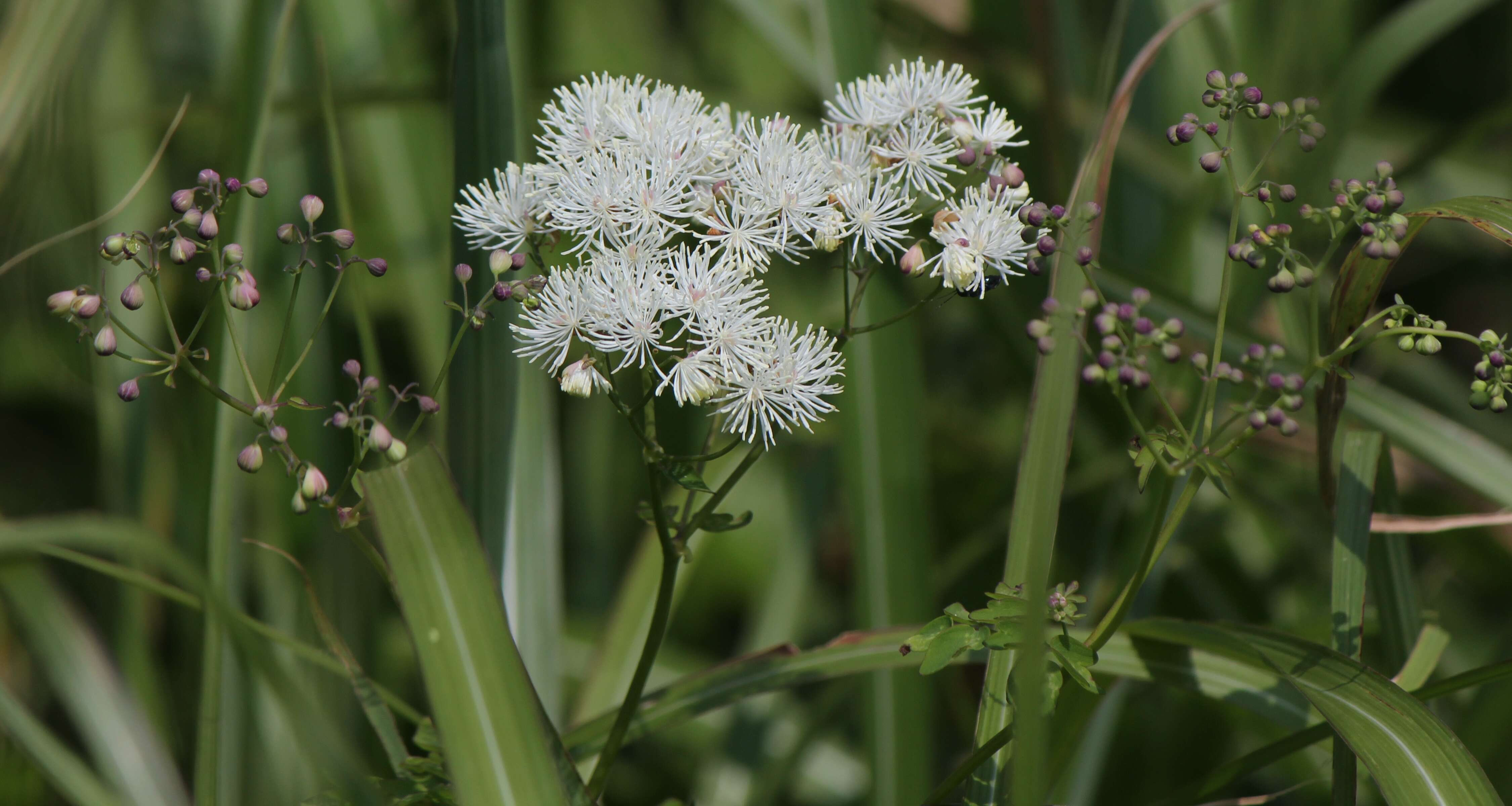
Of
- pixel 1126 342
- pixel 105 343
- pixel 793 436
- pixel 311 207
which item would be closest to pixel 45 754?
pixel 105 343

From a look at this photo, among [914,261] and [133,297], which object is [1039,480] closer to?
[914,261]

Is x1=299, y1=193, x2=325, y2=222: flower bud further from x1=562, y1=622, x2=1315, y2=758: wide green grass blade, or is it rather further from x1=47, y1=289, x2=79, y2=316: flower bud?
x1=562, y1=622, x2=1315, y2=758: wide green grass blade

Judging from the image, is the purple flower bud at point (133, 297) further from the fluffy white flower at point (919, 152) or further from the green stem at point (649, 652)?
the fluffy white flower at point (919, 152)

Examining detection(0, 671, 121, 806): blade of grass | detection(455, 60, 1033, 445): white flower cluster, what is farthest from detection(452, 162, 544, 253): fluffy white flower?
detection(0, 671, 121, 806): blade of grass

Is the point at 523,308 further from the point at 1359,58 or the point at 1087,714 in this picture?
the point at 1359,58

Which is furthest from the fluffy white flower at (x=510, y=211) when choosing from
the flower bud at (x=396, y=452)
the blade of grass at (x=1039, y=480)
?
the blade of grass at (x=1039, y=480)

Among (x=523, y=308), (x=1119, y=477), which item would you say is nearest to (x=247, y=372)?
(x=523, y=308)
